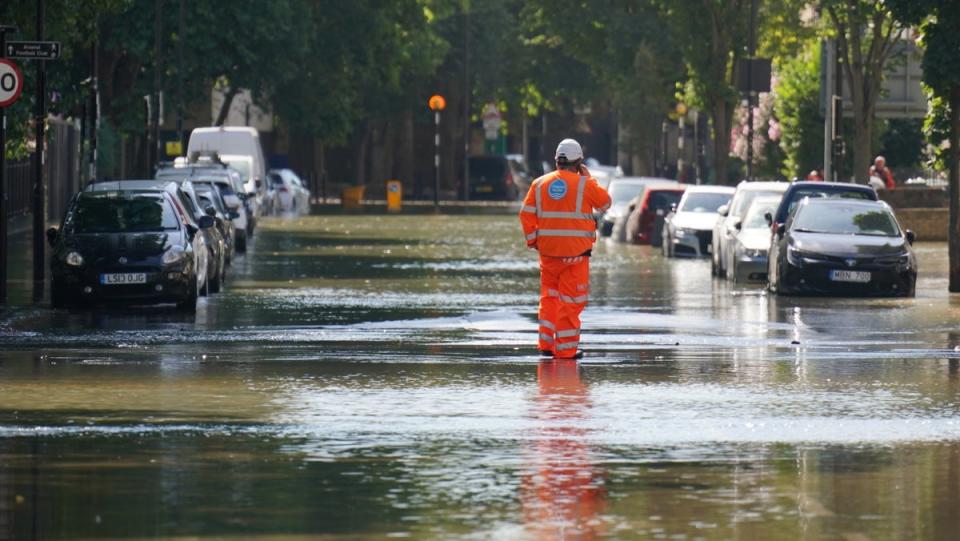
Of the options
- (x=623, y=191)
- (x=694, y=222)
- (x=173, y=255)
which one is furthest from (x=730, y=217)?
(x=623, y=191)

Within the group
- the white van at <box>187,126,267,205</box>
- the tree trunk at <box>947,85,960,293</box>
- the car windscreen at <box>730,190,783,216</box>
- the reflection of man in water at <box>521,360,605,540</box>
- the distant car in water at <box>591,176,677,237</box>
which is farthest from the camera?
the white van at <box>187,126,267,205</box>

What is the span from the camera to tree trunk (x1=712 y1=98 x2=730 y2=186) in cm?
6372

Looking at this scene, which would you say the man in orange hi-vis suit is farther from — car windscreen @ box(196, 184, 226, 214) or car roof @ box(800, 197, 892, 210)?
car windscreen @ box(196, 184, 226, 214)

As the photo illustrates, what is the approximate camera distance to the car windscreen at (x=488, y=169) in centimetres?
9675

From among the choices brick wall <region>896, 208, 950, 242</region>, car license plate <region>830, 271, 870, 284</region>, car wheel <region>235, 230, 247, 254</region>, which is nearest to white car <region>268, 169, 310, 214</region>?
brick wall <region>896, 208, 950, 242</region>

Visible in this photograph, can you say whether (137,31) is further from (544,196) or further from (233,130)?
(544,196)

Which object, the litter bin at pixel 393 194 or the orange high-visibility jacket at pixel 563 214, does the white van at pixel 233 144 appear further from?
the orange high-visibility jacket at pixel 563 214

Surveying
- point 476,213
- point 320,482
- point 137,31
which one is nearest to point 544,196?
point 320,482

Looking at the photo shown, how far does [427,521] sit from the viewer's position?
422 inches

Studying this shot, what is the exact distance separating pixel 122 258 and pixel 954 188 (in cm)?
1117

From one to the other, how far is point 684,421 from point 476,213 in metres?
64.4

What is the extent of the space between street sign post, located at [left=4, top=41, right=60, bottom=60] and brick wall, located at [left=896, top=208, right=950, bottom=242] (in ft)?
91.8

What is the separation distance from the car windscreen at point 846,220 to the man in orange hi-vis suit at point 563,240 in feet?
40.1

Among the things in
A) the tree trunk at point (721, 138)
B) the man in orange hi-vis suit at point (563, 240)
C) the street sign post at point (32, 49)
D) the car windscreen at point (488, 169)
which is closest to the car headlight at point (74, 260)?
the street sign post at point (32, 49)
